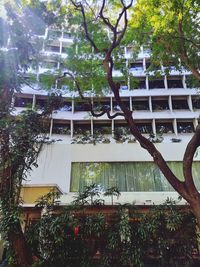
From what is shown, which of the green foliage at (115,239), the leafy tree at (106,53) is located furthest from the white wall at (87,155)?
the green foliage at (115,239)

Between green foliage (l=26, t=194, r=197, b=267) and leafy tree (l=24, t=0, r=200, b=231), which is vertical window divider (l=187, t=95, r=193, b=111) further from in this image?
green foliage (l=26, t=194, r=197, b=267)

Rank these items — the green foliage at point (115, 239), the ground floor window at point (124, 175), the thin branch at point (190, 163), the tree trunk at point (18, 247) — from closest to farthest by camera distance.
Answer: the tree trunk at point (18, 247), the thin branch at point (190, 163), the green foliage at point (115, 239), the ground floor window at point (124, 175)

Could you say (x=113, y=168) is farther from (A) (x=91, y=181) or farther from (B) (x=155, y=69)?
(B) (x=155, y=69)

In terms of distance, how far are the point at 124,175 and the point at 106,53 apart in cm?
460

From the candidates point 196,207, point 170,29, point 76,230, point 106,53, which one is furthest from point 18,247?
A: point 170,29

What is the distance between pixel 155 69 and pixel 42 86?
15.0ft

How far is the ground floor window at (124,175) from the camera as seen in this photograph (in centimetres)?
922

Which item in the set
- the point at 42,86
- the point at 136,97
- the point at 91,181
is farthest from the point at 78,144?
the point at 136,97

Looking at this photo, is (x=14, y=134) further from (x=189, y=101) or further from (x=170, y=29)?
(x=189, y=101)

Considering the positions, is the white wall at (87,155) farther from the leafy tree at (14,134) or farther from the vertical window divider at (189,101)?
the vertical window divider at (189,101)

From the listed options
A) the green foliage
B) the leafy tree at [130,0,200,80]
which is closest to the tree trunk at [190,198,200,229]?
the green foliage

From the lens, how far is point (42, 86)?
10117 millimetres

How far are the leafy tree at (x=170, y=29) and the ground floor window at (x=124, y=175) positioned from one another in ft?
13.0

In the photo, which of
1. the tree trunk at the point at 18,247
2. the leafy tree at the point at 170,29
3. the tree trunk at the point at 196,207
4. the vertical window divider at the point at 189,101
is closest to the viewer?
the tree trunk at the point at 196,207
